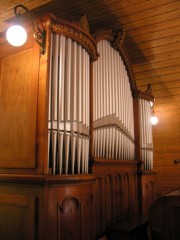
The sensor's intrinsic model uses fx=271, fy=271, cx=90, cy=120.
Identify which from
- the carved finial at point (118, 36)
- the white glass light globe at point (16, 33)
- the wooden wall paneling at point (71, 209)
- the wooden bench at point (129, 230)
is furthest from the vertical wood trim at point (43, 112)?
the carved finial at point (118, 36)

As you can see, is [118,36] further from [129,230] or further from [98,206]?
[129,230]

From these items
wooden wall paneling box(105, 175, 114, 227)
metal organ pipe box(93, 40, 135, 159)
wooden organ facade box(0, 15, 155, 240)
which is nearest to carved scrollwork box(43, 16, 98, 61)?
wooden organ facade box(0, 15, 155, 240)

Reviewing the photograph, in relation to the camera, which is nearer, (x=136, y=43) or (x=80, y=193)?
(x=80, y=193)

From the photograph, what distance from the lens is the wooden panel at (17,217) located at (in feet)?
9.32

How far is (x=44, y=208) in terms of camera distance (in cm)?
278

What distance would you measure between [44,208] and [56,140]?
0.73 m

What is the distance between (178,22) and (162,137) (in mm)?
3405

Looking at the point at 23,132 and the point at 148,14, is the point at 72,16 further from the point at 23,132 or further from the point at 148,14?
the point at 23,132

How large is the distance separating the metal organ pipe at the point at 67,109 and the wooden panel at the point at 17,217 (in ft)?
1.52

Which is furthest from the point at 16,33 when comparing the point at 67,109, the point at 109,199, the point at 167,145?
the point at 167,145

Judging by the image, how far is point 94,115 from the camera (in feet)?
13.0

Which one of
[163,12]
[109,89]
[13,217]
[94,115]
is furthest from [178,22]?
[13,217]

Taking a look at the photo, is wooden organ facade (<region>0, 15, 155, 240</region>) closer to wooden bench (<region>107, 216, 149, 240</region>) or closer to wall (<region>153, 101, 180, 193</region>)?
wooden bench (<region>107, 216, 149, 240</region>)

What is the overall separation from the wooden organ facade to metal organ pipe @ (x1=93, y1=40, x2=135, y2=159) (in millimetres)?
28
